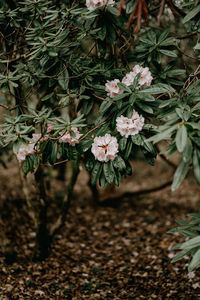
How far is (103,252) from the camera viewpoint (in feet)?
10.3

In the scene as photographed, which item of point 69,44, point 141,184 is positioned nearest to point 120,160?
point 69,44

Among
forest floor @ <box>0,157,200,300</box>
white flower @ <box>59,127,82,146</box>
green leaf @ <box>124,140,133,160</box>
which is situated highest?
white flower @ <box>59,127,82,146</box>

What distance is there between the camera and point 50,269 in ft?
8.74

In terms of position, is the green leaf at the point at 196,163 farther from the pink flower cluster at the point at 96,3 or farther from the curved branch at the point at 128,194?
the curved branch at the point at 128,194

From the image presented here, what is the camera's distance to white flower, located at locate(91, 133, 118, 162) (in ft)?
5.22

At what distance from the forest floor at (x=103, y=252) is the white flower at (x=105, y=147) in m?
1.33

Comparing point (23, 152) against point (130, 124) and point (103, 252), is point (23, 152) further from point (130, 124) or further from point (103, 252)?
point (103, 252)

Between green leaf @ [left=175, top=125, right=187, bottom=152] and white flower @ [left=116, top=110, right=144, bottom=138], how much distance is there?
1.09ft

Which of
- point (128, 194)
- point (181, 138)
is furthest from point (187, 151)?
point (128, 194)

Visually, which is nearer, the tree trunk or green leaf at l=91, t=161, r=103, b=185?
green leaf at l=91, t=161, r=103, b=185

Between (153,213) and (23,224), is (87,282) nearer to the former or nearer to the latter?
(23,224)

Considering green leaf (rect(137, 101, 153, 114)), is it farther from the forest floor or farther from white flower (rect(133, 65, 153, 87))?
the forest floor

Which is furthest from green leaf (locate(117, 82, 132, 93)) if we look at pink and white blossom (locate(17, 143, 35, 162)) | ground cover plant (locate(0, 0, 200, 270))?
pink and white blossom (locate(17, 143, 35, 162))

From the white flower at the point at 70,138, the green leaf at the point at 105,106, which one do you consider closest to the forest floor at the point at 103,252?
the white flower at the point at 70,138
